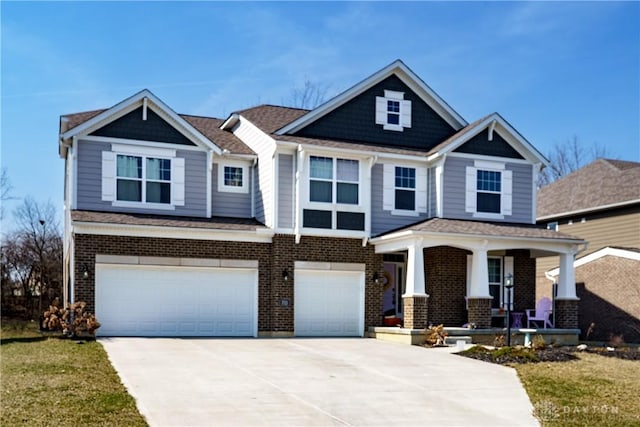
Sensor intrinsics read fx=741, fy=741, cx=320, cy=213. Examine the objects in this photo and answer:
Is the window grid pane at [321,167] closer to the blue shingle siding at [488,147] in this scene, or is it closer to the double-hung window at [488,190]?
the blue shingle siding at [488,147]

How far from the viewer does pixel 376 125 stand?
77.3 ft

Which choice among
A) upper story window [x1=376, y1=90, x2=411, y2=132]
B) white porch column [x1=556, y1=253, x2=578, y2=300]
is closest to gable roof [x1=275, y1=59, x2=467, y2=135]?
upper story window [x1=376, y1=90, x2=411, y2=132]

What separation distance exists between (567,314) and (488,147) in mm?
5725

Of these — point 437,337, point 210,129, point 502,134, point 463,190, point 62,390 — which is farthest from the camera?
point 210,129

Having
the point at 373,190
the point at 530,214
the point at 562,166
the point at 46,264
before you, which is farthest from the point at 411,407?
the point at 562,166

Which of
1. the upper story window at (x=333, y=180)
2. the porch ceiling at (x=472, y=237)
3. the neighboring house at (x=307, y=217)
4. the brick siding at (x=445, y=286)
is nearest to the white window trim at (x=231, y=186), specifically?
the neighboring house at (x=307, y=217)

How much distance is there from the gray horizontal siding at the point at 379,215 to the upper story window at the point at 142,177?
5703 mm

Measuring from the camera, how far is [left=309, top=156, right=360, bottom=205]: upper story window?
21609 millimetres

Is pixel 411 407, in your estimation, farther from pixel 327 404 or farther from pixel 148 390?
pixel 148 390

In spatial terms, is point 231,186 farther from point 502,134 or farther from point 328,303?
point 502,134

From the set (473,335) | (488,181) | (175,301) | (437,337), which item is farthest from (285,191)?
(488,181)

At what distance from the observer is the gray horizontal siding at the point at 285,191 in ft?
70.0

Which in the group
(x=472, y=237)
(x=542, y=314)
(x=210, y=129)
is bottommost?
(x=542, y=314)

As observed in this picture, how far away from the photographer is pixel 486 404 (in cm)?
1174
